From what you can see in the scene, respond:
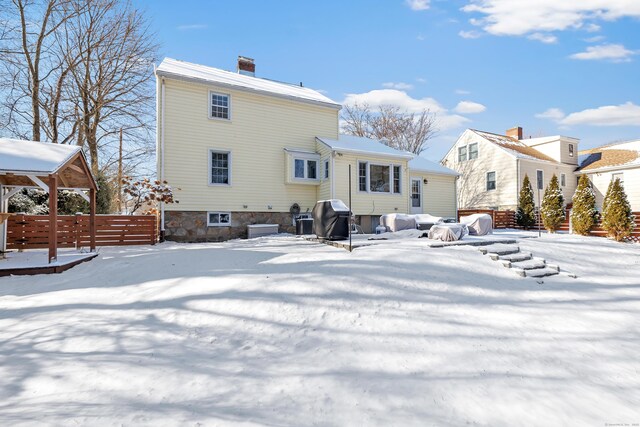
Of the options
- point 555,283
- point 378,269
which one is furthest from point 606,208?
point 378,269

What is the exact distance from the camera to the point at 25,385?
9.59 feet

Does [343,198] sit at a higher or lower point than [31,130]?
lower

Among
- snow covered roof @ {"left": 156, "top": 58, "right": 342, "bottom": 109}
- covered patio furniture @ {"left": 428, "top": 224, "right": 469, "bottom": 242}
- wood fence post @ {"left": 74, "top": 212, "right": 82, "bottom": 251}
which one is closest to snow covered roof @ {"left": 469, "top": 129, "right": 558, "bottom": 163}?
snow covered roof @ {"left": 156, "top": 58, "right": 342, "bottom": 109}

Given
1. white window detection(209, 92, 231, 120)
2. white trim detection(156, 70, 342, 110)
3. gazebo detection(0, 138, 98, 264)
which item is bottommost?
gazebo detection(0, 138, 98, 264)

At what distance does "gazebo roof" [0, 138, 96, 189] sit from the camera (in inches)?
284

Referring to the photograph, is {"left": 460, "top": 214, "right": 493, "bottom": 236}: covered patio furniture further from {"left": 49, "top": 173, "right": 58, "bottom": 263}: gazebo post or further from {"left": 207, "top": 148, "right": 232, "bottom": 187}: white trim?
{"left": 49, "top": 173, "right": 58, "bottom": 263}: gazebo post

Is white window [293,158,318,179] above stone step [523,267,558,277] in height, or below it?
above

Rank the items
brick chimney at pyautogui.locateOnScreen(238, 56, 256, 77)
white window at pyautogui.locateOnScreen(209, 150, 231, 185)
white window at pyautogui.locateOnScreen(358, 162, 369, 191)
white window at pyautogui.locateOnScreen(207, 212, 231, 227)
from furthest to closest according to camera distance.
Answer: brick chimney at pyautogui.locateOnScreen(238, 56, 256, 77) → white window at pyautogui.locateOnScreen(358, 162, 369, 191) → white window at pyautogui.locateOnScreen(209, 150, 231, 185) → white window at pyautogui.locateOnScreen(207, 212, 231, 227)

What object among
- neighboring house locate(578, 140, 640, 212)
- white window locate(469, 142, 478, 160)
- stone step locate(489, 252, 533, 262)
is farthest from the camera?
white window locate(469, 142, 478, 160)

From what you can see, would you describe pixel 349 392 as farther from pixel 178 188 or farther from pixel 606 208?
pixel 606 208

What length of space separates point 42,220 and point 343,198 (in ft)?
35.8

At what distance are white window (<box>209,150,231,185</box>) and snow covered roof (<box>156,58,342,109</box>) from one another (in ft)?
9.60

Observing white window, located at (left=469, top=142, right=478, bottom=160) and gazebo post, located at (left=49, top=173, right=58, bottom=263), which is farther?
white window, located at (left=469, top=142, right=478, bottom=160)

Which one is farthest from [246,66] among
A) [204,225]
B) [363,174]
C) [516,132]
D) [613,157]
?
[613,157]
